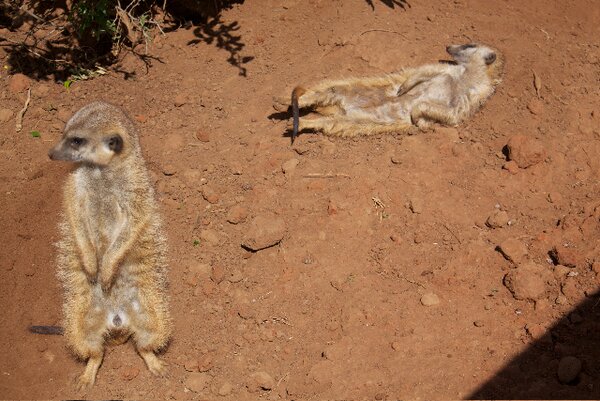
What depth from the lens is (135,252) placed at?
314 cm

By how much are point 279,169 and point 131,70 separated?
146cm

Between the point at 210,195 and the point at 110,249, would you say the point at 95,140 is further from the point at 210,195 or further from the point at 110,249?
the point at 210,195

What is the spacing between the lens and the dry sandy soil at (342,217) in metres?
2.85

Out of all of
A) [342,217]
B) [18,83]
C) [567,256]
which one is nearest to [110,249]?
[342,217]

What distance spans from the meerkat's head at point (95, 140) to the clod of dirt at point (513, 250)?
1.95 meters

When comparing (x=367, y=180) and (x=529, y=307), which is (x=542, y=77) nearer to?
(x=367, y=180)

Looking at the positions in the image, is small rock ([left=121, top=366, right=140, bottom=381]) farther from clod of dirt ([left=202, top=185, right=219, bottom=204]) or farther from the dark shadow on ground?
the dark shadow on ground

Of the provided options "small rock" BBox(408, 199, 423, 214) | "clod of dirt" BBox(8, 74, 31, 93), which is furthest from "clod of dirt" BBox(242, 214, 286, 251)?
"clod of dirt" BBox(8, 74, 31, 93)

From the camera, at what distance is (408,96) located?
13.4ft

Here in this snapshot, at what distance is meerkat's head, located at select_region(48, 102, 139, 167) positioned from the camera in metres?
2.97

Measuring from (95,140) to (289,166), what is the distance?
1.09 m

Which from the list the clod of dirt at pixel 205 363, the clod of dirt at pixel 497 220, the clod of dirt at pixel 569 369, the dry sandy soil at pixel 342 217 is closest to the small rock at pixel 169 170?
the dry sandy soil at pixel 342 217

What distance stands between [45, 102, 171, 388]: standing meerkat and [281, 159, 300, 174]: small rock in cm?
77

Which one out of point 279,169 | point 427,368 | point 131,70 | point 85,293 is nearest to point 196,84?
point 131,70
